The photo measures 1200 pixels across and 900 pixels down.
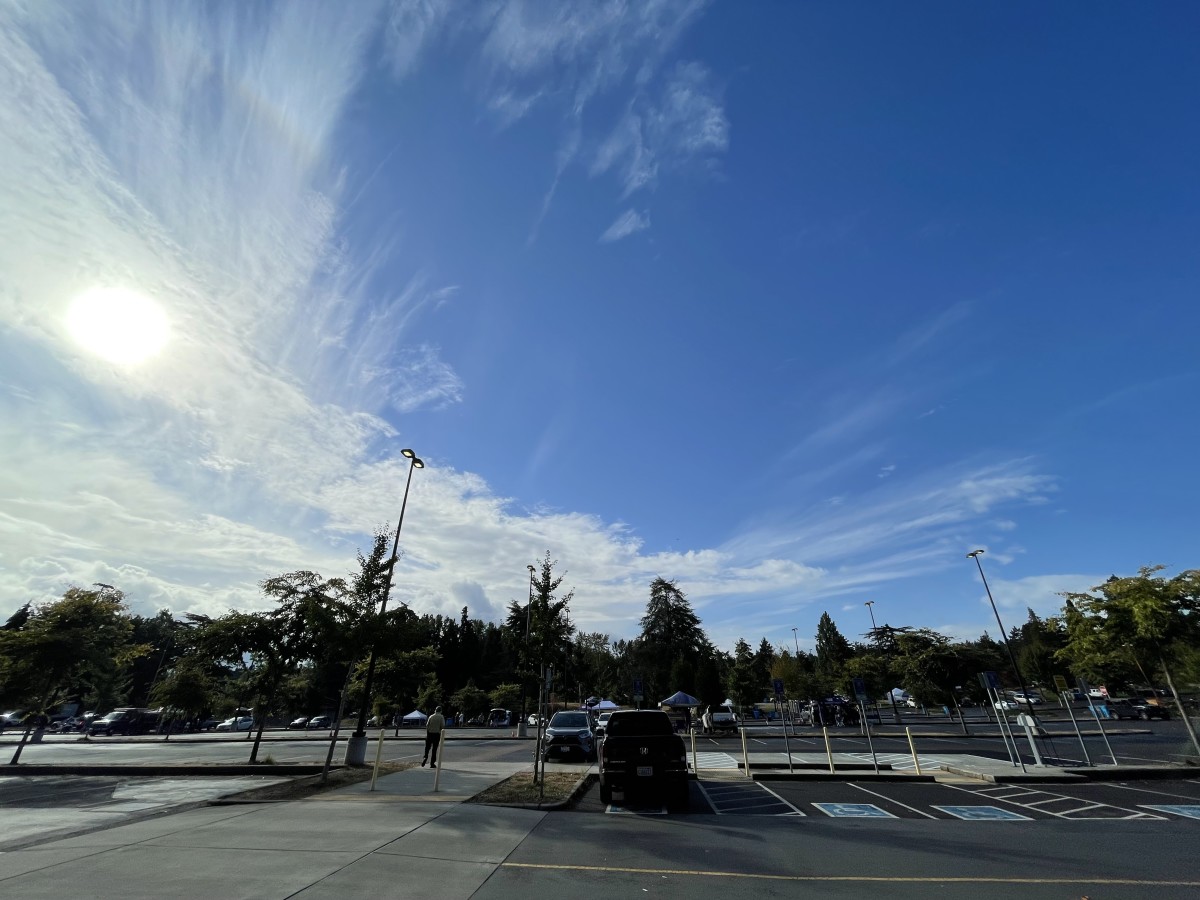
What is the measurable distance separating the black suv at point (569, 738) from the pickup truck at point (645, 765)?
27.0ft

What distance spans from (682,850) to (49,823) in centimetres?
1082

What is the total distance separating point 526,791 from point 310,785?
5.48 meters

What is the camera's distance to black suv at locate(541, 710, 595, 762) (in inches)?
787

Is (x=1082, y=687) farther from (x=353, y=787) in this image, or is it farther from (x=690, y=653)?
(x=690, y=653)

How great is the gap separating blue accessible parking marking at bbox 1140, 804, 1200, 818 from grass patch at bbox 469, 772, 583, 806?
40.8ft

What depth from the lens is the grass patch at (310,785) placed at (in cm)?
1188

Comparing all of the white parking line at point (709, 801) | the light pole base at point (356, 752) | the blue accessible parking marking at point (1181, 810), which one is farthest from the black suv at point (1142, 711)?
the light pole base at point (356, 752)

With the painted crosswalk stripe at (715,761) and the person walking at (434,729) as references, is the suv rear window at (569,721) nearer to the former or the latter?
the painted crosswalk stripe at (715,761)

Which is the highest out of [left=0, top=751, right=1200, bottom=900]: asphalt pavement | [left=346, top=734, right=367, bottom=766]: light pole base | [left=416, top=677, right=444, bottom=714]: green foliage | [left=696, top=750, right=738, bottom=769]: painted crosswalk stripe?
[left=416, top=677, right=444, bottom=714]: green foliage

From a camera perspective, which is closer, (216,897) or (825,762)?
(216,897)

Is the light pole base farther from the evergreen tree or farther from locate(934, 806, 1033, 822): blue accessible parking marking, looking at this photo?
the evergreen tree

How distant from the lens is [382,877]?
6.23m

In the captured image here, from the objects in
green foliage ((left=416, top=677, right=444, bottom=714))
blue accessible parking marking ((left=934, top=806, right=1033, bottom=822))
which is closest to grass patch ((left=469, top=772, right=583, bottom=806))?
blue accessible parking marking ((left=934, top=806, right=1033, bottom=822))

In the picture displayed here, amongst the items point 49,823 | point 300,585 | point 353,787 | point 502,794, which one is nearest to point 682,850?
point 502,794
